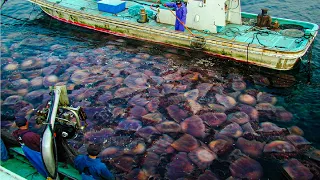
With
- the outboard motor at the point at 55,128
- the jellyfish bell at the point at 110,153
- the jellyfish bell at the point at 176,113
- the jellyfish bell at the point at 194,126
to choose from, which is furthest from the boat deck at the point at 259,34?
the outboard motor at the point at 55,128

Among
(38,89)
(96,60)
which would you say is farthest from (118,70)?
(38,89)

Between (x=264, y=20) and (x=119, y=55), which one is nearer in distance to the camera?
(x=264, y=20)

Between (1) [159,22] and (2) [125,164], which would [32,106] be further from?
(1) [159,22]

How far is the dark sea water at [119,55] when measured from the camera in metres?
11.4

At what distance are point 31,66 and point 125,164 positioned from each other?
8.24m

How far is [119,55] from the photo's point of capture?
49.1 feet

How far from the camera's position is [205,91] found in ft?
38.3

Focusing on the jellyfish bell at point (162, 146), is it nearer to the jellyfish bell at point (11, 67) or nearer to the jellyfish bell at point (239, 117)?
the jellyfish bell at point (239, 117)

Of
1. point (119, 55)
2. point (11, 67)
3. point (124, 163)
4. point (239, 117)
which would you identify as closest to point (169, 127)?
point (124, 163)

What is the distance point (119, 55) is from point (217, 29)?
5223mm

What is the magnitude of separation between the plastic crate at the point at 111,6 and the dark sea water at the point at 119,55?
4.97ft

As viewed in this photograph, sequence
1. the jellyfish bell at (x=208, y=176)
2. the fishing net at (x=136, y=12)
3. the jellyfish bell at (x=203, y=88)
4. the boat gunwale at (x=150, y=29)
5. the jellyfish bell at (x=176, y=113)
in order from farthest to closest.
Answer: the fishing net at (x=136, y=12) → the boat gunwale at (x=150, y=29) → the jellyfish bell at (x=203, y=88) → the jellyfish bell at (x=176, y=113) → the jellyfish bell at (x=208, y=176)

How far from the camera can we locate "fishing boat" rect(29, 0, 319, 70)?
13.2 metres

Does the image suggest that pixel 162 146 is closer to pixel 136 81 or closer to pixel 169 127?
pixel 169 127
